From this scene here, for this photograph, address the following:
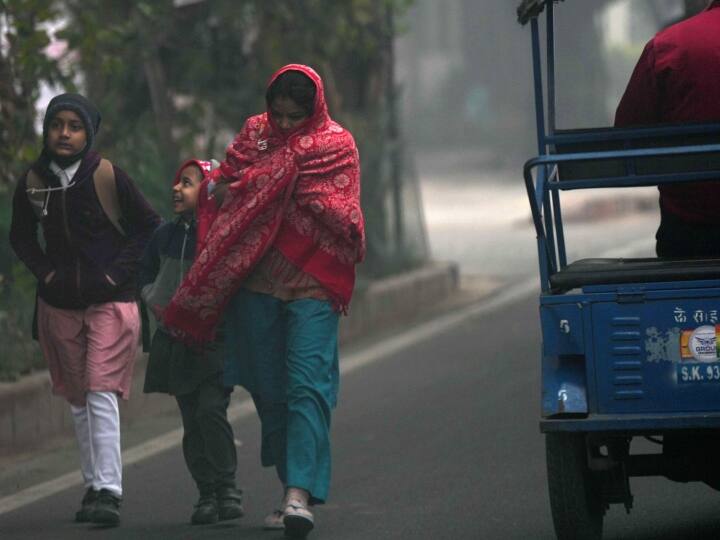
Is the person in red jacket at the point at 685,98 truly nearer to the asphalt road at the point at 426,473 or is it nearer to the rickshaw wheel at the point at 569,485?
the rickshaw wheel at the point at 569,485

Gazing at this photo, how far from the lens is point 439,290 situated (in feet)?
46.8

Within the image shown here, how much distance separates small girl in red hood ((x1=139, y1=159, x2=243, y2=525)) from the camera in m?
6.48

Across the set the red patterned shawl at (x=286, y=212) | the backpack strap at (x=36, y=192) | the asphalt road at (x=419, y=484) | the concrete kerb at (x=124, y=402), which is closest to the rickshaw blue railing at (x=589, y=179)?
the red patterned shawl at (x=286, y=212)

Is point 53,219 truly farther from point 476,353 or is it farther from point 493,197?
point 493,197

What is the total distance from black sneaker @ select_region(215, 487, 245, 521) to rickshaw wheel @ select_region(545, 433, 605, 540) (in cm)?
154

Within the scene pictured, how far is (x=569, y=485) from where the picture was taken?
208 inches

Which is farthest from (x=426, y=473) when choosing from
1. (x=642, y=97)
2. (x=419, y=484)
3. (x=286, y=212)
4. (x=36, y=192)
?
(x=642, y=97)

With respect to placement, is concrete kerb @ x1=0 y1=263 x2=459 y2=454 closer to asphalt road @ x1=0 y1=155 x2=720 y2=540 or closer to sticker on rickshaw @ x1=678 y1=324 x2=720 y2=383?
asphalt road @ x1=0 y1=155 x2=720 y2=540

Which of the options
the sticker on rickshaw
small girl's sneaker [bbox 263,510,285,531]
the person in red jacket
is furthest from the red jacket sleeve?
small girl's sneaker [bbox 263,510,285,531]

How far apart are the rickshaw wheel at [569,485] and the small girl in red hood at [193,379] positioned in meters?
1.57

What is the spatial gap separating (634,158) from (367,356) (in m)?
6.18

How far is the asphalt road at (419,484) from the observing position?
6.24m

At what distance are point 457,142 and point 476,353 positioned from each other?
2750cm

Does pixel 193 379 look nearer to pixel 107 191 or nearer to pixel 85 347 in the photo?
pixel 85 347
